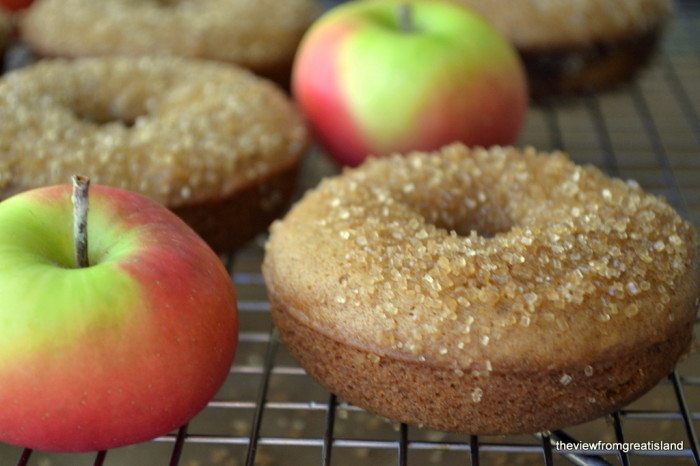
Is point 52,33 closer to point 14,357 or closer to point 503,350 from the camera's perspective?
point 14,357

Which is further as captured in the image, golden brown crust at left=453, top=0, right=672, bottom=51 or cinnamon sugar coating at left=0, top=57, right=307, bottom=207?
golden brown crust at left=453, top=0, right=672, bottom=51

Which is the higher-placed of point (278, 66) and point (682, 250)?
point (682, 250)

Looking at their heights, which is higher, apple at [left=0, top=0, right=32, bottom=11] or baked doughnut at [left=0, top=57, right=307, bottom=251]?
baked doughnut at [left=0, top=57, right=307, bottom=251]

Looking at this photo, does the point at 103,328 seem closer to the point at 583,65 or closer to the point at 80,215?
the point at 80,215

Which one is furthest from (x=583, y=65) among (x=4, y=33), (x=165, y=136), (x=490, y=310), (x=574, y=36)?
(x=4, y=33)

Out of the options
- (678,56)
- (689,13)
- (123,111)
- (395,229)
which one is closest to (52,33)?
(123,111)

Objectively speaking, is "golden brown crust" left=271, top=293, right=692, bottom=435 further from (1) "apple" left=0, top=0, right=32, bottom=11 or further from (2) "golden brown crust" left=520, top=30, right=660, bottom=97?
(1) "apple" left=0, top=0, right=32, bottom=11

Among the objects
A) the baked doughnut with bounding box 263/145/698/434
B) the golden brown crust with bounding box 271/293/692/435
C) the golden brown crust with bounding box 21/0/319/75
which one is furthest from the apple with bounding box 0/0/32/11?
the golden brown crust with bounding box 271/293/692/435
